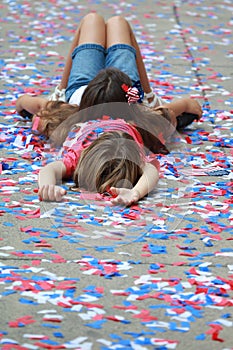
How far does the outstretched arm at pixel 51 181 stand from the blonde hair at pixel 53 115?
610 mm

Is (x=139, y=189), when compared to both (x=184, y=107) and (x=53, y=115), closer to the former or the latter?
(x=53, y=115)

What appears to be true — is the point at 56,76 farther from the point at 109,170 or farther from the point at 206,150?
the point at 109,170

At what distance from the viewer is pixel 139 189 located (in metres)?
4.02

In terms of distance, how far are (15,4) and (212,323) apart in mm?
6709

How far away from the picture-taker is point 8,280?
3.23 m

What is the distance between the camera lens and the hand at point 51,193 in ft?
13.1

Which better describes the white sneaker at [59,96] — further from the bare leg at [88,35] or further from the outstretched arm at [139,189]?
the outstretched arm at [139,189]

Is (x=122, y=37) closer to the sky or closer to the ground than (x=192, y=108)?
closer to the sky

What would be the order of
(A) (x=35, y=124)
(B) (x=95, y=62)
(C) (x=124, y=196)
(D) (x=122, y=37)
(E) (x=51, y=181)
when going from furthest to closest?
(D) (x=122, y=37) < (B) (x=95, y=62) < (A) (x=35, y=124) < (E) (x=51, y=181) < (C) (x=124, y=196)

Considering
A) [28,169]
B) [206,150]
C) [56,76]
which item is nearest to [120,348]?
[28,169]

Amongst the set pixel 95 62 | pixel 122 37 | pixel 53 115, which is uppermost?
pixel 122 37

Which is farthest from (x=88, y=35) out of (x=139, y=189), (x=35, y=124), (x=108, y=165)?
(x=139, y=189)

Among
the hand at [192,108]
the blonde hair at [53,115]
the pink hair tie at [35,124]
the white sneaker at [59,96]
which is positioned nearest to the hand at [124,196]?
the blonde hair at [53,115]

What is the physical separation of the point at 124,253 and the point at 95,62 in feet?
6.96
